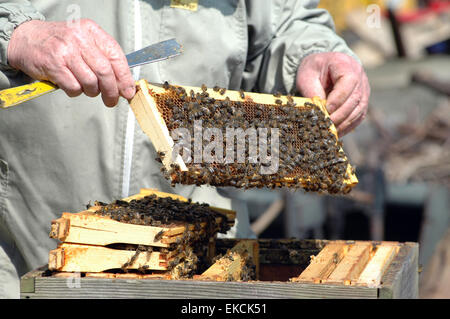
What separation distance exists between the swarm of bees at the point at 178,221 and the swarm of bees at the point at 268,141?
26 centimetres

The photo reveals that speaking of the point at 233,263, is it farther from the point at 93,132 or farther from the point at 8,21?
the point at 8,21

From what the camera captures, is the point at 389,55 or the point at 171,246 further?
the point at 389,55

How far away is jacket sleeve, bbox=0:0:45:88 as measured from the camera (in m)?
3.02

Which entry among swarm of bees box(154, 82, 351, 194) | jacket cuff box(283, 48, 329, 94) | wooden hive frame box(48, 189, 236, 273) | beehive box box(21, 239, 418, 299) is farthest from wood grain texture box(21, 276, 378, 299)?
jacket cuff box(283, 48, 329, 94)

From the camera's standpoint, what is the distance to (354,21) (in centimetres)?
1492

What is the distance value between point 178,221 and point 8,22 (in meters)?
1.34

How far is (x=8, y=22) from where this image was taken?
120 inches

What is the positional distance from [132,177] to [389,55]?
481 inches

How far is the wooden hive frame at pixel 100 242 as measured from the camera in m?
2.70

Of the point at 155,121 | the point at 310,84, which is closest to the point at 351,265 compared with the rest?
the point at 155,121

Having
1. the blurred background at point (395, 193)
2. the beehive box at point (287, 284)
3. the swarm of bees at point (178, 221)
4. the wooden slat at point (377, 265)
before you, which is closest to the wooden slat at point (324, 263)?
the beehive box at point (287, 284)

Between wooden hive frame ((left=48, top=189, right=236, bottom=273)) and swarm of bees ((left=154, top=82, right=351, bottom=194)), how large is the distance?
0.29m

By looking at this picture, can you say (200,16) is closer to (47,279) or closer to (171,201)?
(171,201)

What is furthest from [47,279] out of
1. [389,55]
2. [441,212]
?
[389,55]
